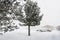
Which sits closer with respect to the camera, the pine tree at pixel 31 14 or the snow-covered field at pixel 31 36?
the snow-covered field at pixel 31 36

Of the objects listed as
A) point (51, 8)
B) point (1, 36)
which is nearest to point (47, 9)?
point (51, 8)

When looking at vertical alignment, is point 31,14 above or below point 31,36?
above

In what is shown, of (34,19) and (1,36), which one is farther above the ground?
(34,19)

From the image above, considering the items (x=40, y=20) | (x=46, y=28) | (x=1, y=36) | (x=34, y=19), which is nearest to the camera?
(x=1, y=36)

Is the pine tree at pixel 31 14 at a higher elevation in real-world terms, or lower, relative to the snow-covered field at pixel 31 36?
higher

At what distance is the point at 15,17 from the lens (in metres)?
5.07

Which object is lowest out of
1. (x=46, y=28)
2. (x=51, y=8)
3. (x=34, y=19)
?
(x=46, y=28)

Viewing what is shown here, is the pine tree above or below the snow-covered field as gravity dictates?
above

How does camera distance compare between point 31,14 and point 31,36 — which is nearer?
point 31,36

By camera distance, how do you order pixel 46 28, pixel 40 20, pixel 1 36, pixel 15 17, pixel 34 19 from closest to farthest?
pixel 15 17
pixel 1 36
pixel 46 28
pixel 40 20
pixel 34 19

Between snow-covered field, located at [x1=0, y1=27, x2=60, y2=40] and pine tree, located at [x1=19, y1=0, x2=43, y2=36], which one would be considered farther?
pine tree, located at [x1=19, y1=0, x2=43, y2=36]

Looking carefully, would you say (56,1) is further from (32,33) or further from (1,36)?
(1,36)

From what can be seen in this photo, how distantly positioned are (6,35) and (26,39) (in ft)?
3.28

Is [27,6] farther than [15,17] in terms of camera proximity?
Yes
